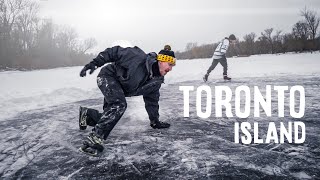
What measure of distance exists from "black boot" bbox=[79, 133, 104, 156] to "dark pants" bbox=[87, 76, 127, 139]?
0.21 ft

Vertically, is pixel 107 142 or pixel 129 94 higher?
pixel 129 94

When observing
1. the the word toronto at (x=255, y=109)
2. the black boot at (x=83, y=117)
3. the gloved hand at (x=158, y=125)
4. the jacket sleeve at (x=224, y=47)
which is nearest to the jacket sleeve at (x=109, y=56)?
the black boot at (x=83, y=117)

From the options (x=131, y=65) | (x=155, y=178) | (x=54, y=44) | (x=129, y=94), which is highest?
(x=54, y=44)

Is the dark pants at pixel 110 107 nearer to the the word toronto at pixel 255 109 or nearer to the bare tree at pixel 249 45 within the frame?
the the word toronto at pixel 255 109

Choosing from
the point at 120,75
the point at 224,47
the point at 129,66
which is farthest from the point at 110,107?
the point at 224,47

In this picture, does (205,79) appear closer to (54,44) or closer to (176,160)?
(176,160)

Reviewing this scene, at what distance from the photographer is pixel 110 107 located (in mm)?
3305

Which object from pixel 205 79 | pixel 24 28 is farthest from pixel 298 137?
pixel 24 28

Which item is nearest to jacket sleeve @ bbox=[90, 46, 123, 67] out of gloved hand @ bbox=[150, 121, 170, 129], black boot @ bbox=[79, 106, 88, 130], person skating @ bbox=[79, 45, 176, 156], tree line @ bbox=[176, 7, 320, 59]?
person skating @ bbox=[79, 45, 176, 156]

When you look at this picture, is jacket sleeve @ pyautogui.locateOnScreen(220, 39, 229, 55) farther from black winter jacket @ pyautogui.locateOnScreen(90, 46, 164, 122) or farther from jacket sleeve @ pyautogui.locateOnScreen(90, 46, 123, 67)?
jacket sleeve @ pyautogui.locateOnScreen(90, 46, 123, 67)

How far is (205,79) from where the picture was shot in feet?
31.6

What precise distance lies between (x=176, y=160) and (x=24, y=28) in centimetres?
4466

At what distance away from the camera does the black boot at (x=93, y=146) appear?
3.10m

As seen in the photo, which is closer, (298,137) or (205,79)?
(298,137)
